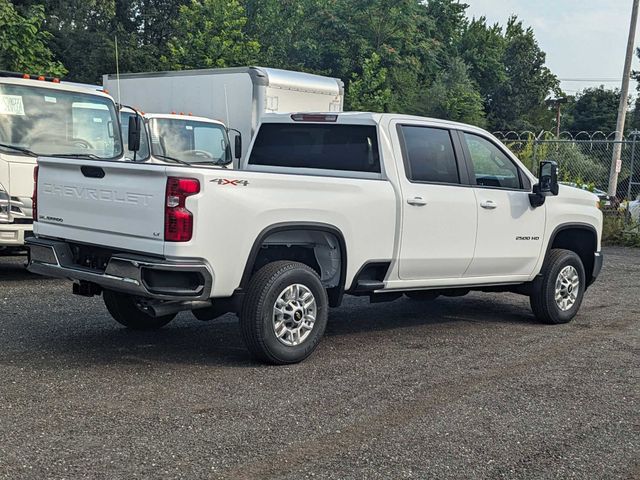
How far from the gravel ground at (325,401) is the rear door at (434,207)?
73 centimetres

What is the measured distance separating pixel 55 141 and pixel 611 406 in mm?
7441

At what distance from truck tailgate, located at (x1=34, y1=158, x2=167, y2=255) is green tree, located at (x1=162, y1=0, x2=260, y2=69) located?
30.2m

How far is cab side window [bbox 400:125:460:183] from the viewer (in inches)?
296

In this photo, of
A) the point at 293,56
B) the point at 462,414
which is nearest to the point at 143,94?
the point at 462,414

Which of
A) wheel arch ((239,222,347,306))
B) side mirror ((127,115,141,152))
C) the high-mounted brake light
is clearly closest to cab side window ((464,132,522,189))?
the high-mounted brake light

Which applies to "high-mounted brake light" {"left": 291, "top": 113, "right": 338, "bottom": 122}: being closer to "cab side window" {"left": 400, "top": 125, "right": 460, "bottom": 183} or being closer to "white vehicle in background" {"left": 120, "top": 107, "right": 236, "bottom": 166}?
"cab side window" {"left": 400, "top": 125, "right": 460, "bottom": 183}

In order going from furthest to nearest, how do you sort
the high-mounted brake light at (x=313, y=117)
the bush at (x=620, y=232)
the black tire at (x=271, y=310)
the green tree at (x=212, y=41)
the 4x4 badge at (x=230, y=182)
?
the green tree at (x=212, y=41)
the bush at (x=620, y=232)
the high-mounted brake light at (x=313, y=117)
the black tire at (x=271, y=310)
the 4x4 badge at (x=230, y=182)

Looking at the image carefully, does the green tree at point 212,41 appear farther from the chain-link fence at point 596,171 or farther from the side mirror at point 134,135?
the side mirror at point 134,135

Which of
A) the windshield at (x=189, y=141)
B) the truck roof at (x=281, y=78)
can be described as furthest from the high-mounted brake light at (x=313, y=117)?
the truck roof at (x=281, y=78)

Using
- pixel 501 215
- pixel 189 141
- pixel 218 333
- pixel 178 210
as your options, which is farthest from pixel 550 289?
pixel 189 141

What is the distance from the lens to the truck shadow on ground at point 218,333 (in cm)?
677

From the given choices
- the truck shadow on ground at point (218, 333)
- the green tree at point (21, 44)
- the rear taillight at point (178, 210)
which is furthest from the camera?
the green tree at point (21, 44)

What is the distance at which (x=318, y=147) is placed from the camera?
7.80 meters

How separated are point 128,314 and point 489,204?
11.1 ft
